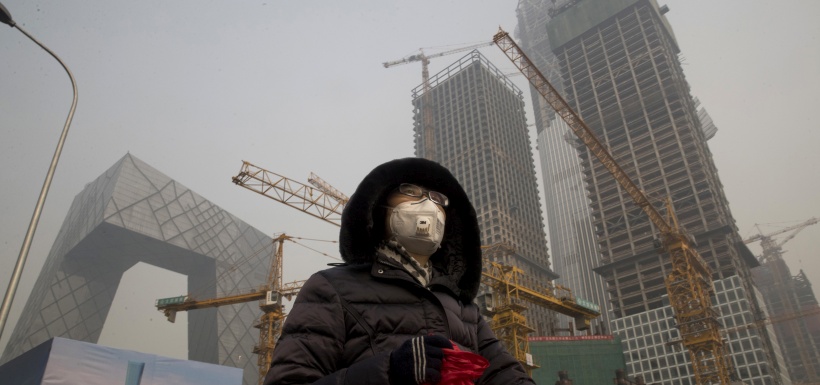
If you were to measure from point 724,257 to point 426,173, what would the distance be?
94.9 m

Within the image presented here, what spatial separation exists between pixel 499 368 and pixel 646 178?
345ft

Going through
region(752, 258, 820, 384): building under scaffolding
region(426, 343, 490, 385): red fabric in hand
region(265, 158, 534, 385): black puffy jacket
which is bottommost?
region(426, 343, 490, 385): red fabric in hand

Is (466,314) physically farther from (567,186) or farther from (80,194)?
(567,186)

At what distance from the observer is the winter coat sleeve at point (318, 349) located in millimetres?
2084

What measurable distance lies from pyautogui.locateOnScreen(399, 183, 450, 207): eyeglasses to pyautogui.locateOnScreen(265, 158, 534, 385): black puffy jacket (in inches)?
3.3

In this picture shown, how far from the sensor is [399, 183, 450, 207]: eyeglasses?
3.14 meters

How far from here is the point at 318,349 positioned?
7.56 feet

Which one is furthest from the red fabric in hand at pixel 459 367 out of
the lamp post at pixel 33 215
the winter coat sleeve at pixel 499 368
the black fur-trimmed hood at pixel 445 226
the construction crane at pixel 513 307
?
the construction crane at pixel 513 307

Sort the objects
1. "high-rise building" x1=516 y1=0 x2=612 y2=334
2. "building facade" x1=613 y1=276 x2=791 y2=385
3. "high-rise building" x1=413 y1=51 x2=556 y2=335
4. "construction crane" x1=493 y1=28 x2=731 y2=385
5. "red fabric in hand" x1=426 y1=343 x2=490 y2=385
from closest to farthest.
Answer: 1. "red fabric in hand" x1=426 y1=343 x2=490 y2=385
2. "construction crane" x1=493 y1=28 x2=731 y2=385
3. "building facade" x1=613 y1=276 x2=791 y2=385
4. "high-rise building" x1=413 y1=51 x2=556 y2=335
5. "high-rise building" x1=516 y1=0 x2=612 y2=334

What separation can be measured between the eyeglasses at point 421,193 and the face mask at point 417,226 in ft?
0.31

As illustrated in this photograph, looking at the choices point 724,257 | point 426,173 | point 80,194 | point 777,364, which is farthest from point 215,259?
point 426,173

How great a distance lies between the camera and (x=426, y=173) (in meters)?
3.29

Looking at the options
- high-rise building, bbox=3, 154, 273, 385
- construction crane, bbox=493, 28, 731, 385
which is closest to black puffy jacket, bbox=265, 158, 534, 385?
construction crane, bbox=493, 28, 731, 385

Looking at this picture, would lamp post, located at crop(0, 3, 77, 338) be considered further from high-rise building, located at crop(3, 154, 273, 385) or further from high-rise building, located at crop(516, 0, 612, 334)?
high-rise building, located at crop(516, 0, 612, 334)
